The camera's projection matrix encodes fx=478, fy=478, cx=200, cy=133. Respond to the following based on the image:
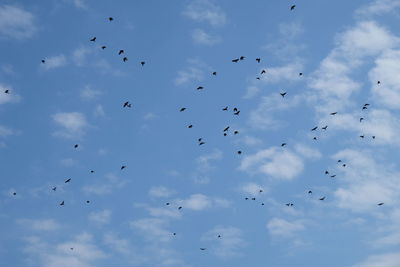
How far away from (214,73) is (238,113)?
4.95 m

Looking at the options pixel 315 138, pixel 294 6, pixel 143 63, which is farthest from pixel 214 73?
pixel 315 138

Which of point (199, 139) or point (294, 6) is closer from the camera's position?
point (294, 6)

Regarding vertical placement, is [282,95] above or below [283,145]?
above

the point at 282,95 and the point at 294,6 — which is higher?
the point at 294,6

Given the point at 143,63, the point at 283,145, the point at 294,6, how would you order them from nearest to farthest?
the point at 294,6
the point at 143,63
the point at 283,145

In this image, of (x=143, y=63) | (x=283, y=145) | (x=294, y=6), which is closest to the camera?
(x=294, y=6)

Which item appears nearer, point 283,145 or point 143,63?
point 143,63

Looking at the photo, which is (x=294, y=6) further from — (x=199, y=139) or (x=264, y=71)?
(x=199, y=139)

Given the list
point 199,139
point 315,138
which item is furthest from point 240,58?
point 315,138

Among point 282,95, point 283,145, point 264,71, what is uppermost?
point 264,71

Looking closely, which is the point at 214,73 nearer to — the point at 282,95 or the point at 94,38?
the point at 282,95

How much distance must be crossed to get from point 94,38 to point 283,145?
21471 millimetres

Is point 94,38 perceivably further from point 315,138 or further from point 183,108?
point 315,138

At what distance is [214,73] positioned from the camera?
46.8 meters
